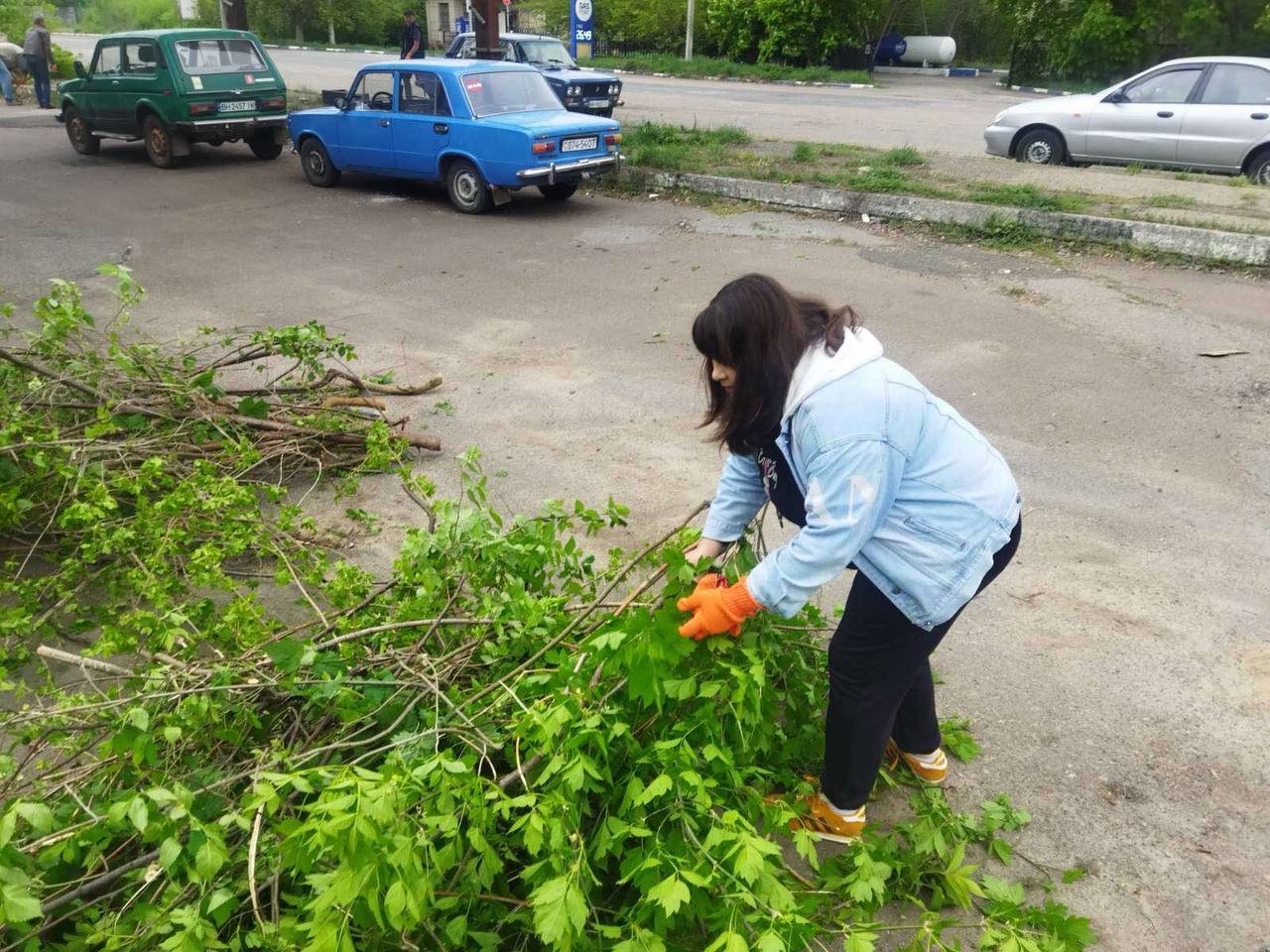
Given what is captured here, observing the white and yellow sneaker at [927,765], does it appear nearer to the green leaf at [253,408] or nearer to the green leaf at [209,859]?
the green leaf at [209,859]

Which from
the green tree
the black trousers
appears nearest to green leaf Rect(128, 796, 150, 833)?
the black trousers

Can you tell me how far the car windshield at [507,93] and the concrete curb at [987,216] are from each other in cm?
167

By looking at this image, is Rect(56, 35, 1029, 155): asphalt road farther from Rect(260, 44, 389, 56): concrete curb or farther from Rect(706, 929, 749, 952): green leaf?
Rect(706, 929, 749, 952): green leaf

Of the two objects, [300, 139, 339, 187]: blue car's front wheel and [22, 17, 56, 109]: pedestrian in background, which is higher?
[22, 17, 56, 109]: pedestrian in background

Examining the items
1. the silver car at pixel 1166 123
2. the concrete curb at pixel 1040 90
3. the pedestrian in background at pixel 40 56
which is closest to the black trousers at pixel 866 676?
the silver car at pixel 1166 123

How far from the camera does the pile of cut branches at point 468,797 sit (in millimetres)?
2018

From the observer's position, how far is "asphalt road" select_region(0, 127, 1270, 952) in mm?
3262

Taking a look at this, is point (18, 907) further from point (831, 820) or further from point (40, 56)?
point (40, 56)

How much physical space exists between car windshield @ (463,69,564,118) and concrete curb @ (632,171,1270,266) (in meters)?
1.67

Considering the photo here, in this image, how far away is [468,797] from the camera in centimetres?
212

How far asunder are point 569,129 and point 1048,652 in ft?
28.8

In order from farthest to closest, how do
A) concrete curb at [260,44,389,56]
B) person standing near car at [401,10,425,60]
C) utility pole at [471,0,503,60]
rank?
concrete curb at [260,44,389,56] → person standing near car at [401,10,425,60] → utility pole at [471,0,503,60]

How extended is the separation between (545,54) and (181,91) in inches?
296

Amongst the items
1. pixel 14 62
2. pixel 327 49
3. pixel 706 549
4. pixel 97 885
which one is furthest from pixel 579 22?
pixel 97 885
